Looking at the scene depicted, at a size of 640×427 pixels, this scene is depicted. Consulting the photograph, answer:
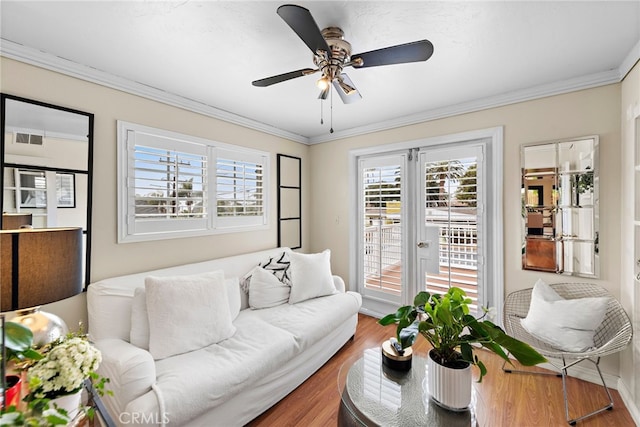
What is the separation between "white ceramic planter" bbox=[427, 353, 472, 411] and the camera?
4.11 feet

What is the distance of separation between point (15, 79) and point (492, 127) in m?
3.72

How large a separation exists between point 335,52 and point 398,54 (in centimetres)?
38

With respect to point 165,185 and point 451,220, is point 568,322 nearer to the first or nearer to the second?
point 451,220

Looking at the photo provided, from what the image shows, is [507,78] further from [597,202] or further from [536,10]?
[597,202]

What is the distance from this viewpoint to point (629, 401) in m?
1.86

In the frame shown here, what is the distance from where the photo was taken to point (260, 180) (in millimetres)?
3363

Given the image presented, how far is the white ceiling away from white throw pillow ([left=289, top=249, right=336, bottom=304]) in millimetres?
1611

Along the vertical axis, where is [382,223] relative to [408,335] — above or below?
above

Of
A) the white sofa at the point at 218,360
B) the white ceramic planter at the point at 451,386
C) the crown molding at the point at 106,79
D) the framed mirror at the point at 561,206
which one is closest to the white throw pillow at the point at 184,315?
the white sofa at the point at 218,360

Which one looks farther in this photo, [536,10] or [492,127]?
[492,127]

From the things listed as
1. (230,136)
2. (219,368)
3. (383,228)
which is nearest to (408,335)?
(219,368)

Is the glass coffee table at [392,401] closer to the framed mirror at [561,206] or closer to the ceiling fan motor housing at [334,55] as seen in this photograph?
the framed mirror at [561,206]

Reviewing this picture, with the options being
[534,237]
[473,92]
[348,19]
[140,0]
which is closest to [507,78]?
[473,92]

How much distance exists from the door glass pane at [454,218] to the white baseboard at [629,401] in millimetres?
1053
